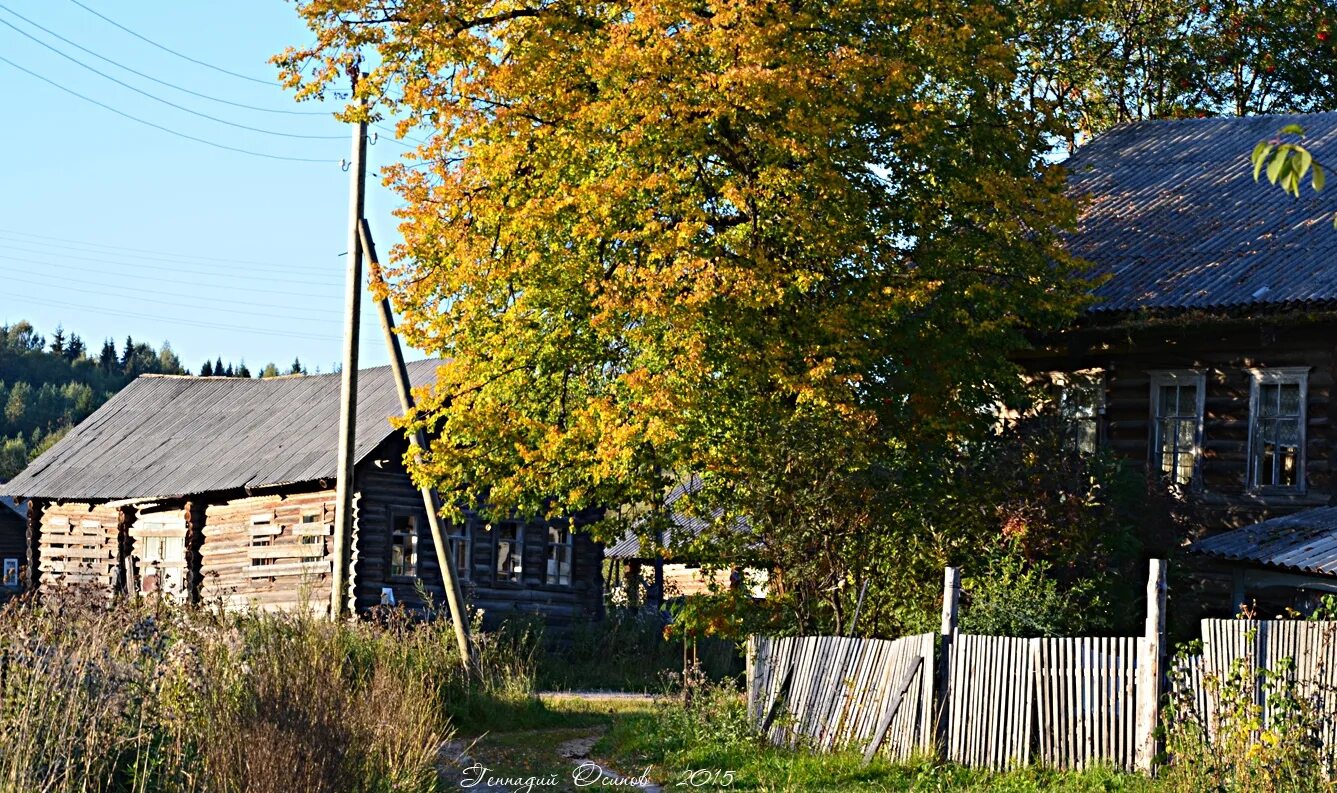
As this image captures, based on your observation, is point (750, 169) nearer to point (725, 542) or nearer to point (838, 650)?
point (725, 542)

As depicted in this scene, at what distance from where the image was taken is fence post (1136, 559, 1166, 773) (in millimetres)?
12820

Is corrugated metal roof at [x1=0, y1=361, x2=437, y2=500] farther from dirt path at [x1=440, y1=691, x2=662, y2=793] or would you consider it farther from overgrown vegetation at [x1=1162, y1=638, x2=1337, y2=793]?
overgrown vegetation at [x1=1162, y1=638, x2=1337, y2=793]

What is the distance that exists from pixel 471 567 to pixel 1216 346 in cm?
1470

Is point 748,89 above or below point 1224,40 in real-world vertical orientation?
below

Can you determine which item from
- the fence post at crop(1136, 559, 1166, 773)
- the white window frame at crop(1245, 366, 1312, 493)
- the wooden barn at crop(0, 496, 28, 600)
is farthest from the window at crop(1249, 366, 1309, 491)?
the wooden barn at crop(0, 496, 28, 600)

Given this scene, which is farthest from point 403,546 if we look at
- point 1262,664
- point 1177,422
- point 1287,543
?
point 1262,664

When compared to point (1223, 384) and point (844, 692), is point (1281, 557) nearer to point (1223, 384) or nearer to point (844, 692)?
point (1223, 384)

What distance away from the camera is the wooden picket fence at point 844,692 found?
14.1m

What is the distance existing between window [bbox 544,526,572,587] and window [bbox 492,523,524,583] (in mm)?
738

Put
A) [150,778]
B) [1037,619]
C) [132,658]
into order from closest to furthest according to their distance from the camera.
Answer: [150,778]
[132,658]
[1037,619]

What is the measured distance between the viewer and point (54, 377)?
3674 inches

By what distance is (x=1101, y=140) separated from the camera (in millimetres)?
27219

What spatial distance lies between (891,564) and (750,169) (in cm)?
569

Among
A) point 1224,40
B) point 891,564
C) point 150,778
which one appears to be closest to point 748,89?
point 891,564
